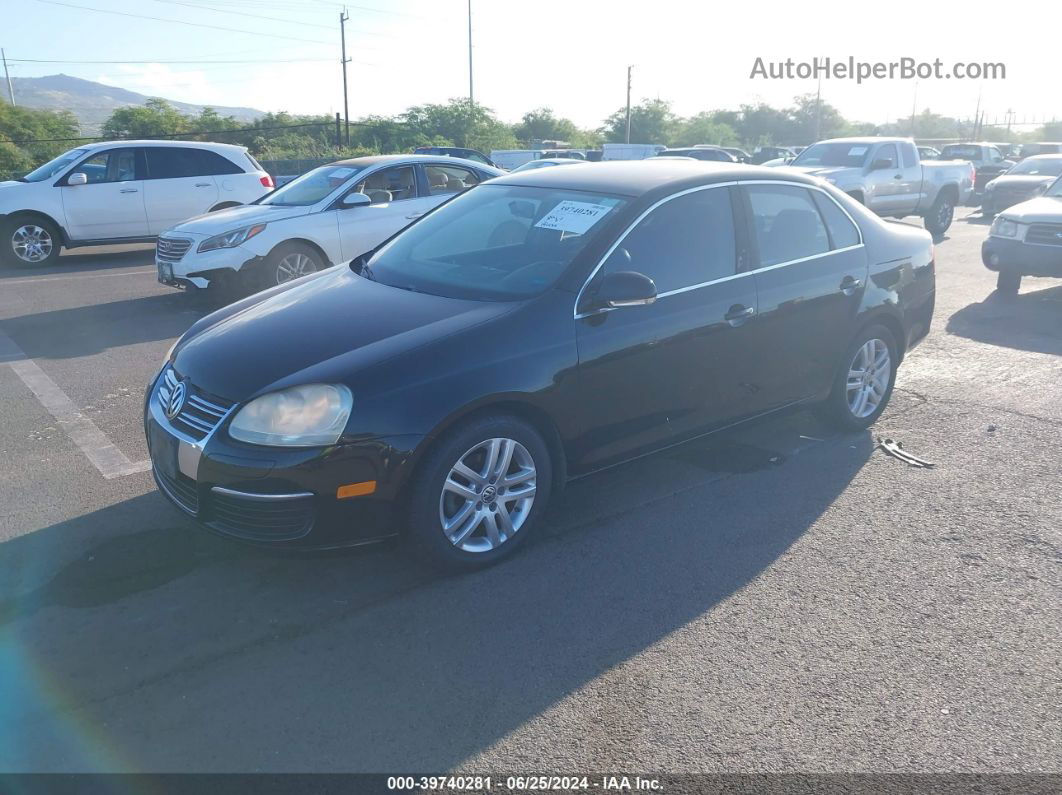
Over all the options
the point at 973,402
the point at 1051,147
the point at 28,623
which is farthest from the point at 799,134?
the point at 28,623

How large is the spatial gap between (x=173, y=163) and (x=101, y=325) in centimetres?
562

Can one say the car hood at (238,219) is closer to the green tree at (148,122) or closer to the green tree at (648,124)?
the green tree at (148,122)

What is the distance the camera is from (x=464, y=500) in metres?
3.94

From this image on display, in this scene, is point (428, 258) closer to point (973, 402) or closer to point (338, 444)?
point (338, 444)

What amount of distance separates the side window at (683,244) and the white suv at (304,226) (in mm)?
5046

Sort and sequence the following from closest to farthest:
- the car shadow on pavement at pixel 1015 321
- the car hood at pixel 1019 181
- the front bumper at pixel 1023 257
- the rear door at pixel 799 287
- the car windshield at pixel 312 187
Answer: the rear door at pixel 799 287
the car shadow on pavement at pixel 1015 321
the car windshield at pixel 312 187
the front bumper at pixel 1023 257
the car hood at pixel 1019 181

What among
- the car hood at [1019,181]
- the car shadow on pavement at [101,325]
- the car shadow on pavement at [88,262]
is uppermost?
the car hood at [1019,181]

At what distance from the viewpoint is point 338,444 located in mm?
3574

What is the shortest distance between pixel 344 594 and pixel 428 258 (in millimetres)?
1969

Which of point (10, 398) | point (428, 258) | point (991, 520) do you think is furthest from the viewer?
point (10, 398)

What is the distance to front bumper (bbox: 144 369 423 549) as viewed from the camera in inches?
140

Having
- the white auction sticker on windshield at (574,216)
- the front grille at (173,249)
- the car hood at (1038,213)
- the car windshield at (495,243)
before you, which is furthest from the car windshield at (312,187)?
the car hood at (1038,213)

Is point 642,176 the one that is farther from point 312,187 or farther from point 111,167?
point 111,167

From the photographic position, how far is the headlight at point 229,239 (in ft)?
30.7
